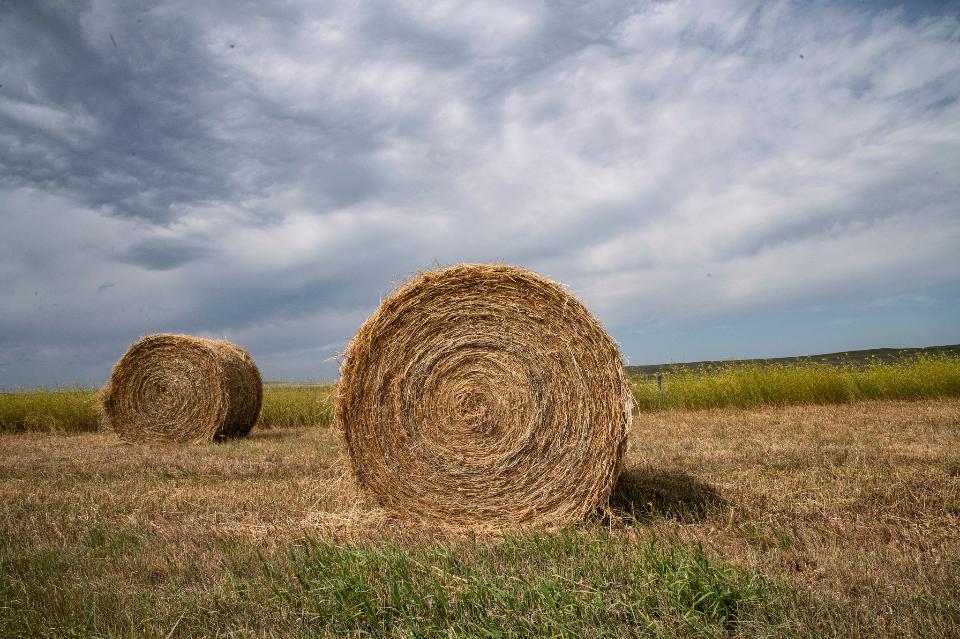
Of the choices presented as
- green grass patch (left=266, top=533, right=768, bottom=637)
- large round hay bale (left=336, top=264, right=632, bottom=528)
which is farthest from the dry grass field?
large round hay bale (left=336, top=264, right=632, bottom=528)

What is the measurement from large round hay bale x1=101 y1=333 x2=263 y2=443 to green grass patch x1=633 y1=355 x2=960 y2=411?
31.5ft

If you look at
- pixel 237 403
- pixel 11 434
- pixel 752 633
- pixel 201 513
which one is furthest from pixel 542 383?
pixel 11 434

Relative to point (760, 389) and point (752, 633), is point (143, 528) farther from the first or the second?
point (760, 389)

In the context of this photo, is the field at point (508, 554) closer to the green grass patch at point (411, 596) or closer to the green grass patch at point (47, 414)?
the green grass patch at point (411, 596)

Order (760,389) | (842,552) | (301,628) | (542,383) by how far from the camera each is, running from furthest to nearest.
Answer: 1. (760,389)
2. (542,383)
3. (842,552)
4. (301,628)

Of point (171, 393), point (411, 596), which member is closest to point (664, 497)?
point (411, 596)

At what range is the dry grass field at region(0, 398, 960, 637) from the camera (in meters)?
2.97

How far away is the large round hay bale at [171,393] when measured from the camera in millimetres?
11984

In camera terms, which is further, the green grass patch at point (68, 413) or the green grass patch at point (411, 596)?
the green grass patch at point (68, 413)

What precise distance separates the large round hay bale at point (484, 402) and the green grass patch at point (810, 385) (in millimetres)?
10860

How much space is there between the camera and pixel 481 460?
5402 mm

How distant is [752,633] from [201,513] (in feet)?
14.9

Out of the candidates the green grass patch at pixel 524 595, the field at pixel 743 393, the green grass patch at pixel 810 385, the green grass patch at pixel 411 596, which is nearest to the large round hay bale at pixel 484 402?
the green grass patch at pixel 411 596

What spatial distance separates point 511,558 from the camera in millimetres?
3859
